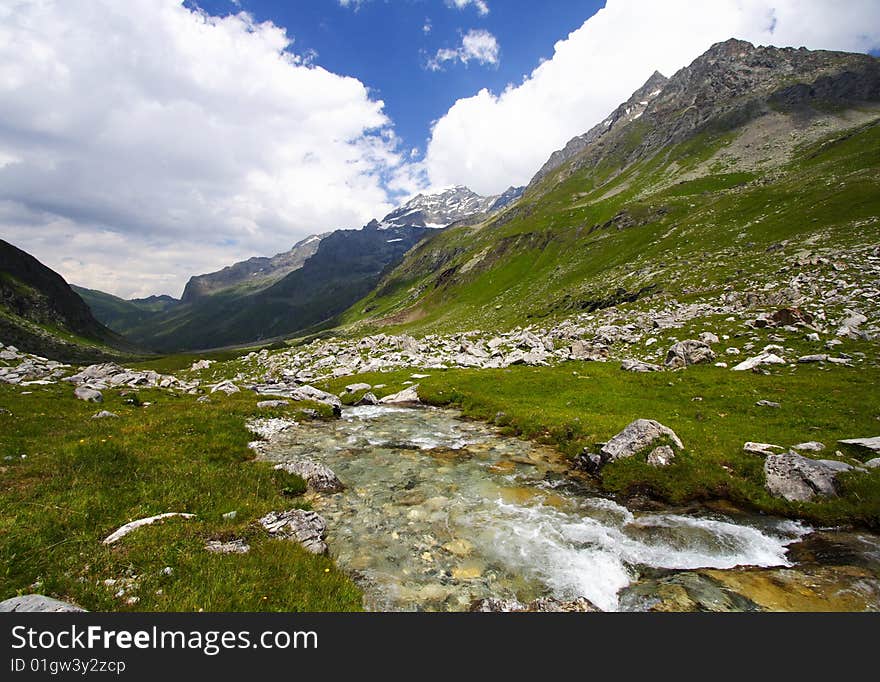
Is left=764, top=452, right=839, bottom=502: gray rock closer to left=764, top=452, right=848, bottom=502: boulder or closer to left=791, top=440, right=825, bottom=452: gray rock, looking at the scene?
left=764, top=452, right=848, bottom=502: boulder

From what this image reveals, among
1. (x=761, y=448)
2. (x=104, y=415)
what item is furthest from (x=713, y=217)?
(x=104, y=415)

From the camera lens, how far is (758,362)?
25.8m

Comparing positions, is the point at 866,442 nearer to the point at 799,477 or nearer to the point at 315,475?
the point at 799,477

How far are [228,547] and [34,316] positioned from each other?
23906cm

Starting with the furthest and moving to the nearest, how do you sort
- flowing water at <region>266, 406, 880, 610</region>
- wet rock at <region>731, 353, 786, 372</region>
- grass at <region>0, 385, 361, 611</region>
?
wet rock at <region>731, 353, 786, 372</region> → flowing water at <region>266, 406, 880, 610</region> → grass at <region>0, 385, 361, 611</region>

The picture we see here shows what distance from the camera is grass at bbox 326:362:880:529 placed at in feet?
43.4

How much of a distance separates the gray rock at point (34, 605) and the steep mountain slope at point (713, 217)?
2099 inches

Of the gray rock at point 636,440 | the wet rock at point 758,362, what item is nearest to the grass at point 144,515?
the gray rock at point 636,440

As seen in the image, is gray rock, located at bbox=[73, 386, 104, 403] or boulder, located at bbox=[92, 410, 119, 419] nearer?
boulder, located at bbox=[92, 410, 119, 419]

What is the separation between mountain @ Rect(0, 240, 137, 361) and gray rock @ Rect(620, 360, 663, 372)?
176730 mm

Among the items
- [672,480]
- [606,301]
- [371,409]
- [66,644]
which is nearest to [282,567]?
[66,644]

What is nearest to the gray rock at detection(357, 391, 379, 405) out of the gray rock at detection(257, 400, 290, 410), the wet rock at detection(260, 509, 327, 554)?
the gray rock at detection(257, 400, 290, 410)

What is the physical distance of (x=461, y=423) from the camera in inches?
959

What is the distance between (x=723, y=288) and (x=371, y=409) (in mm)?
45727
